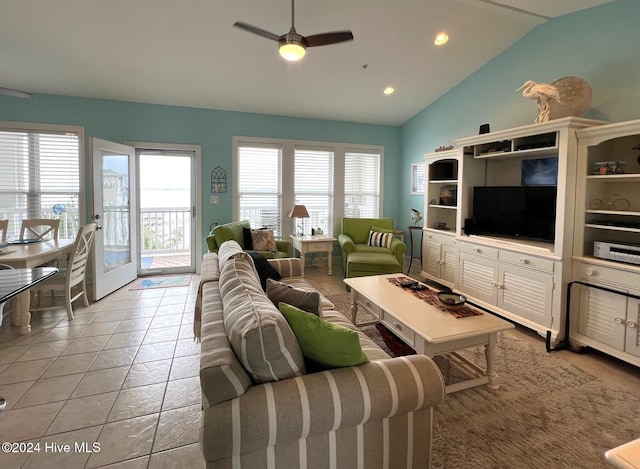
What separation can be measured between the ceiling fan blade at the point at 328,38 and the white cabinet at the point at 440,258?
8.96 feet

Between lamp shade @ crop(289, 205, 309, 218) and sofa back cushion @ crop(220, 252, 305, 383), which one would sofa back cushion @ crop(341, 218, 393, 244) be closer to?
lamp shade @ crop(289, 205, 309, 218)

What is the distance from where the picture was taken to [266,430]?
3.55ft

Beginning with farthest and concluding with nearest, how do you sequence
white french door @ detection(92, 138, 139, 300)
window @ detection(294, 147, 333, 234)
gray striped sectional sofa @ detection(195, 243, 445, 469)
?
1. window @ detection(294, 147, 333, 234)
2. white french door @ detection(92, 138, 139, 300)
3. gray striped sectional sofa @ detection(195, 243, 445, 469)

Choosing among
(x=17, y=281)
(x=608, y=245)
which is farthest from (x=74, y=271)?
(x=608, y=245)

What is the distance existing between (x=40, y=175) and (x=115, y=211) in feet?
3.78

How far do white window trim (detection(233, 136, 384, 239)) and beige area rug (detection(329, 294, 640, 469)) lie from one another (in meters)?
3.65

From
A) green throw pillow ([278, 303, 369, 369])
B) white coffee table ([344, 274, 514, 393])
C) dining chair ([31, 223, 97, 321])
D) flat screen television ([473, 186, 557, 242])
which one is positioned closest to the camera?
green throw pillow ([278, 303, 369, 369])

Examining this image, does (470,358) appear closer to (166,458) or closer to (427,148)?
(166,458)

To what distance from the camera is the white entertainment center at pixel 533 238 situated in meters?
2.71

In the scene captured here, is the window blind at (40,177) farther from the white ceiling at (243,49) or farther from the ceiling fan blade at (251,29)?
the ceiling fan blade at (251,29)

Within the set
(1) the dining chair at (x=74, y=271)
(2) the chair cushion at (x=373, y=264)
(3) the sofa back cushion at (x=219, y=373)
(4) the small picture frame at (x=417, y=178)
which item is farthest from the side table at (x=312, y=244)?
(3) the sofa back cushion at (x=219, y=373)

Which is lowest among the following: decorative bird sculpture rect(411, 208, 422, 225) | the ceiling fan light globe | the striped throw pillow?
the striped throw pillow

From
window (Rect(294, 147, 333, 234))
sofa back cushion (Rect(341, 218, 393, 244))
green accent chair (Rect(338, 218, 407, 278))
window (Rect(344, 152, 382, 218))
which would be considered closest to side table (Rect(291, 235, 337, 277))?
green accent chair (Rect(338, 218, 407, 278))

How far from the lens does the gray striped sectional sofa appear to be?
1076mm
